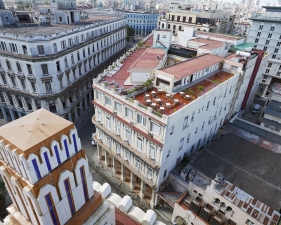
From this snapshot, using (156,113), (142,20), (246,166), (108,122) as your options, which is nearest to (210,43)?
(246,166)

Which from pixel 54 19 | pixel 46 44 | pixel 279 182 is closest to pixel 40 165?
pixel 279 182

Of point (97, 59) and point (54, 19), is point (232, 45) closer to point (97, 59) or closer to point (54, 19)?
point (97, 59)

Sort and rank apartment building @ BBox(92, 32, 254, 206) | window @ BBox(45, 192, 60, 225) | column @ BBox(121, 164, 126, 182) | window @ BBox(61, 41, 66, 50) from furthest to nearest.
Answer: window @ BBox(61, 41, 66, 50) → column @ BBox(121, 164, 126, 182) → apartment building @ BBox(92, 32, 254, 206) → window @ BBox(45, 192, 60, 225)

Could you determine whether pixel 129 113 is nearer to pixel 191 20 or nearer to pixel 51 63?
pixel 51 63

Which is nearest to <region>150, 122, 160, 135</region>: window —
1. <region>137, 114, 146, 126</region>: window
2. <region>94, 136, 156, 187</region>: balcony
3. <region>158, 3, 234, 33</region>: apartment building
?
<region>137, 114, 146, 126</region>: window

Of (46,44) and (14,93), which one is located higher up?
(46,44)

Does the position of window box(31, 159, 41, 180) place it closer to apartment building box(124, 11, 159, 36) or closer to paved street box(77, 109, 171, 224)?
paved street box(77, 109, 171, 224)
